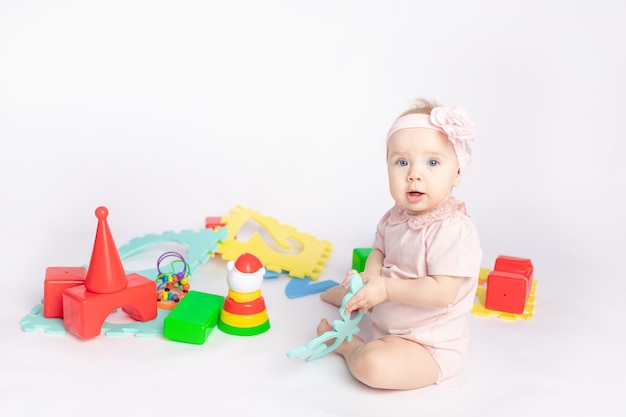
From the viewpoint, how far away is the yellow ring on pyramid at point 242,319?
1.84 meters

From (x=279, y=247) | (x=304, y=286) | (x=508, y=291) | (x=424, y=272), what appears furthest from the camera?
(x=279, y=247)

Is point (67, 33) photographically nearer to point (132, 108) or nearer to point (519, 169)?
point (132, 108)

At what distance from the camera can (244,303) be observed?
186 cm

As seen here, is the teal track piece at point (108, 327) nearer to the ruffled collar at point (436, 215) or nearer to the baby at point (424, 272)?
the baby at point (424, 272)

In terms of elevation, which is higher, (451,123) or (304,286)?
(451,123)

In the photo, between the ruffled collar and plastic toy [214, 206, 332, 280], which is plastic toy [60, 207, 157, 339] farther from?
→ the ruffled collar

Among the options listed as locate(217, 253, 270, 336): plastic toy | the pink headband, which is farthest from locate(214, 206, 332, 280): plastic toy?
the pink headband

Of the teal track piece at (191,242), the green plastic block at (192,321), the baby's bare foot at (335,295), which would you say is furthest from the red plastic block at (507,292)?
the teal track piece at (191,242)

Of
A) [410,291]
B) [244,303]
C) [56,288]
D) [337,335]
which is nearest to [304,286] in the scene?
[244,303]

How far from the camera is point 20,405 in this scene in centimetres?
147

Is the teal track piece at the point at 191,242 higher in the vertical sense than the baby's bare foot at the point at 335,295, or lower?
higher

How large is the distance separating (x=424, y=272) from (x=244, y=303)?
0.51 m

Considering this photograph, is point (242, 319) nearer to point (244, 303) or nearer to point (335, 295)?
point (244, 303)

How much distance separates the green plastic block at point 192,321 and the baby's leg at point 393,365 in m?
0.39
